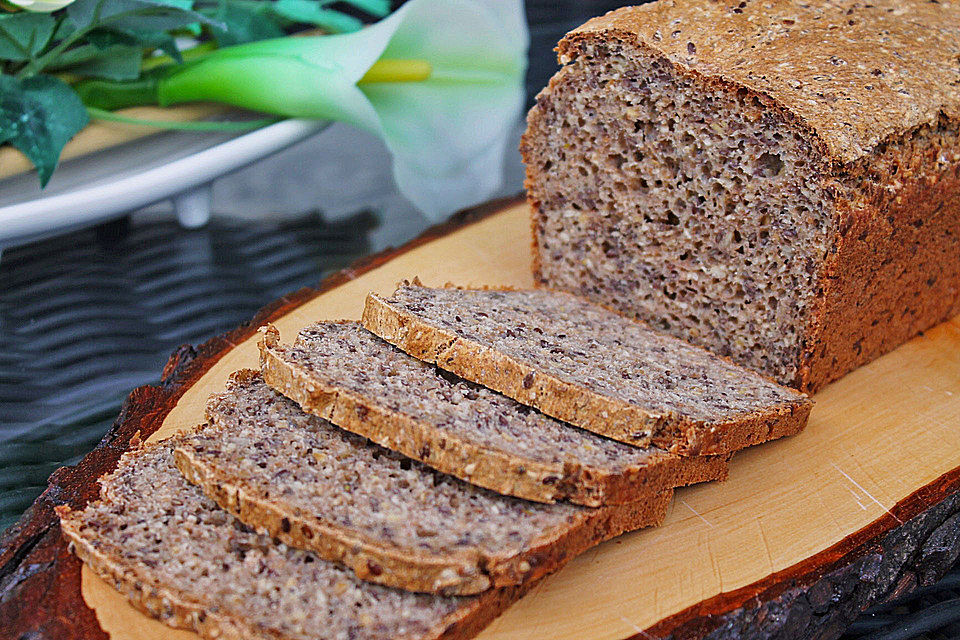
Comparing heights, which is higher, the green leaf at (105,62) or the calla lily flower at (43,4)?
the calla lily flower at (43,4)

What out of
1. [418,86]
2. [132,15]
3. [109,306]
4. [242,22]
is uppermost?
[132,15]

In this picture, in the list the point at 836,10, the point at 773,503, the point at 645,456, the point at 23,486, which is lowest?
the point at 23,486

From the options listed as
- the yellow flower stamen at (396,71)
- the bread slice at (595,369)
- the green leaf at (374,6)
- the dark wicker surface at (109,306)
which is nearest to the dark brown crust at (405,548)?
the bread slice at (595,369)

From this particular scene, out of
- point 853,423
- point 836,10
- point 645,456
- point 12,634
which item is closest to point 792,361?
point 853,423

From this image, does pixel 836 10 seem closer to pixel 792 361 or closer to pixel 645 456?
pixel 792 361

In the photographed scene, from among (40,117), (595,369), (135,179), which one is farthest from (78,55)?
(595,369)

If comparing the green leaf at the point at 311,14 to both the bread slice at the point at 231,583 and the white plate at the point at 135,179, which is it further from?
the bread slice at the point at 231,583

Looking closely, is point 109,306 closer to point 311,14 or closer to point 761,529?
point 311,14
